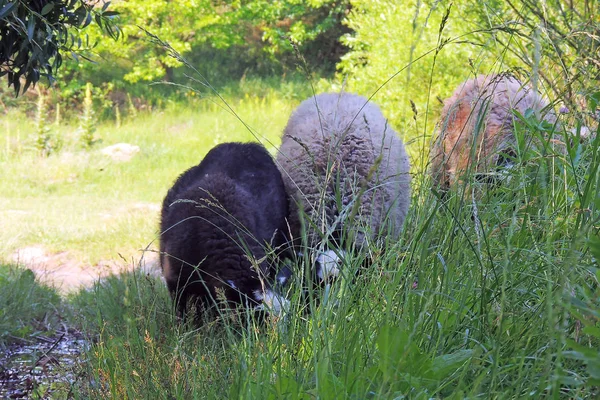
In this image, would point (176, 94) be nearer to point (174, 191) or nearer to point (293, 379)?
point (174, 191)

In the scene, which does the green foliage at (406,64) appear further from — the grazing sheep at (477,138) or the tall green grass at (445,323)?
the tall green grass at (445,323)

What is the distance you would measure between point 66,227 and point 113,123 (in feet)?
30.5

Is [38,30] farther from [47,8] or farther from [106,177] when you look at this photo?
[106,177]

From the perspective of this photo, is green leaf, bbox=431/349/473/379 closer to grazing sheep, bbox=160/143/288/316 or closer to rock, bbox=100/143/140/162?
grazing sheep, bbox=160/143/288/316

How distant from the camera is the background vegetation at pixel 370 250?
209 centimetres

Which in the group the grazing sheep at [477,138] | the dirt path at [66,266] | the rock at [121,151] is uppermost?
the grazing sheep at [477,138]

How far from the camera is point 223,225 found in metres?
4.39

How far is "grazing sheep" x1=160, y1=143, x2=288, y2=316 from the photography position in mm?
4262

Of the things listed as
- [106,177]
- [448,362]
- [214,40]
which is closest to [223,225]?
[448,362]

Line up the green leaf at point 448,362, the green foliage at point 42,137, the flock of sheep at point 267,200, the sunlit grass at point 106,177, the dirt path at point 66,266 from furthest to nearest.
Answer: the green foliage at point 42,137, the sunlit grass at point 106,177, the dirt path at point 66,266, the flock of sheep at point 267,200, the green leaf at point 448,362

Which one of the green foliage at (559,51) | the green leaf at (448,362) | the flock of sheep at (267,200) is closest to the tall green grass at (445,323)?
the green leaf at (448,362)

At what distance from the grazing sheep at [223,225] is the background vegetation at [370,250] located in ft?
0.67

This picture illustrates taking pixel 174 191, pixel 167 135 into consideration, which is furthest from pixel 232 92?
pixel 174 191

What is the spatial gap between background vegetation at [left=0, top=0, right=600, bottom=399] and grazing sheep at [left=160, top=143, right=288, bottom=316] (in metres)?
0.21
